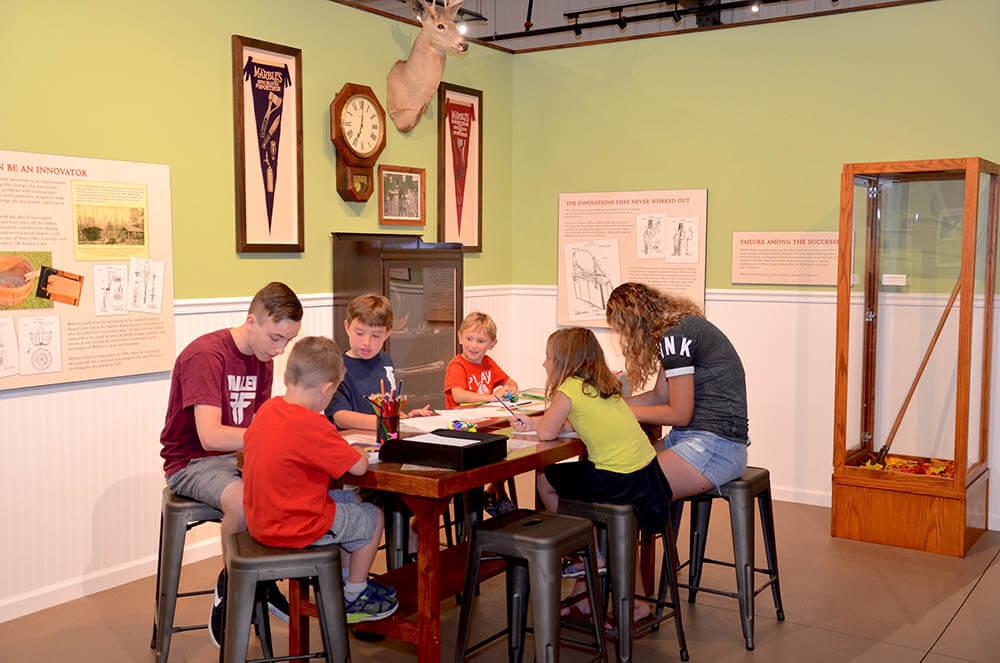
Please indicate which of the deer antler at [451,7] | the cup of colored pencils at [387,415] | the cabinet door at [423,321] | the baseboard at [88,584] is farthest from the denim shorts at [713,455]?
the deer antler at [451,7]

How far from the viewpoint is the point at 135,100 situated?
445 centimetres

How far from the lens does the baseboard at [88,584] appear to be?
410cm

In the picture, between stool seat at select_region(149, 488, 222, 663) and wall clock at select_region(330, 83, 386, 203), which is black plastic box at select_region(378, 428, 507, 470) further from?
wall clock at select_region(330, 83, 386, 203)

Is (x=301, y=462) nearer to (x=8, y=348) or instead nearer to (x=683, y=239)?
(x=8, y=348)

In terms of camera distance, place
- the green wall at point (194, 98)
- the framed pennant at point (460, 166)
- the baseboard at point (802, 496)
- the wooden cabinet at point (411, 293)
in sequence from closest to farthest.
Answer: the green wall at point (194, 98) → the wooden cabinet at point (411, 293) → the baseboard at point (802, 496) → the framed pennant at point (460, 166)

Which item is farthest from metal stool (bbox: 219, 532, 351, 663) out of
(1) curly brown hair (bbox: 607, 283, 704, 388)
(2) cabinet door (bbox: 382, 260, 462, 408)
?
(2) cabinet door (bbox: 382, 260, 462, 408)

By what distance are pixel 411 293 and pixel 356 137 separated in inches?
36.3

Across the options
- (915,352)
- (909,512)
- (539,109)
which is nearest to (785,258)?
(915,352)

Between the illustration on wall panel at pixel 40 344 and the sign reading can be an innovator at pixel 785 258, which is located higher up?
the sign reading can be an innovator at pixel 785 258

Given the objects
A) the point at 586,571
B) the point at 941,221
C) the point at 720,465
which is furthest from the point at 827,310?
the point at 586,571

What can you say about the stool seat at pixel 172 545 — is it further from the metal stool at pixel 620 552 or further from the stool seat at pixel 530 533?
the metal stool at pixel 620 552

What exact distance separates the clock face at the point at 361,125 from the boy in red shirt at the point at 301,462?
8.72ft

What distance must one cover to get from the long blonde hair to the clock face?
2434 mm

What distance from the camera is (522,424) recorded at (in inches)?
142
